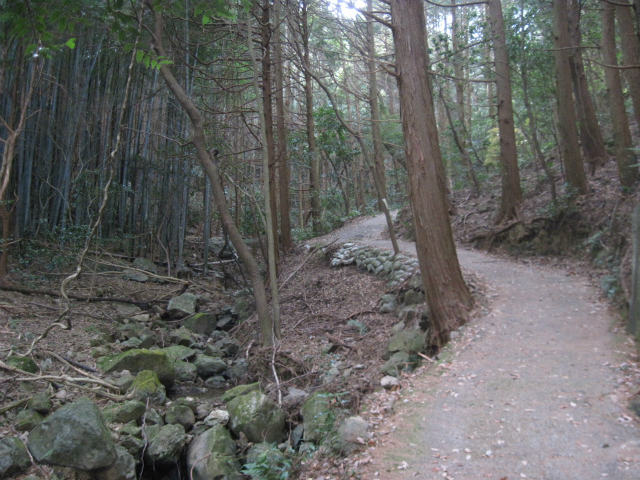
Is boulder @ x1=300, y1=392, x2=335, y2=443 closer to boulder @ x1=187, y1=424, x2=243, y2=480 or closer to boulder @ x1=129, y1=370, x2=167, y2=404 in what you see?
boulder @ x1=187, y1=424, x2=243, y2=480

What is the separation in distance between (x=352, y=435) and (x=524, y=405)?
1.37m

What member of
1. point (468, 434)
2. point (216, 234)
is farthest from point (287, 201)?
point (468, 434)

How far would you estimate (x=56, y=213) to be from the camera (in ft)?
30.1

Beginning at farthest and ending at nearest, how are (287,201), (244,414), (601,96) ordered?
(601,96) < (287,201) < (244,414)

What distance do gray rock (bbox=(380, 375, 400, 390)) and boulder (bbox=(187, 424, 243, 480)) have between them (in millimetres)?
1566

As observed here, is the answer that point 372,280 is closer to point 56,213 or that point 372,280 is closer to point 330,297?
point 330,297

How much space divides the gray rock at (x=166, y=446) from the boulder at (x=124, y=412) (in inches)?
14.6

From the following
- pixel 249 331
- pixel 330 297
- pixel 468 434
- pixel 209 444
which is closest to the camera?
pixel 468 434

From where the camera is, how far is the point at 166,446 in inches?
179

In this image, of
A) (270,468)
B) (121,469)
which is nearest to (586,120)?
(270,468)

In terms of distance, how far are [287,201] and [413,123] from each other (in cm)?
722

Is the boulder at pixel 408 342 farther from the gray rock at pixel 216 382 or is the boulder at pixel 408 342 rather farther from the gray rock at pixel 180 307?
the gray rock at pixel 180 307

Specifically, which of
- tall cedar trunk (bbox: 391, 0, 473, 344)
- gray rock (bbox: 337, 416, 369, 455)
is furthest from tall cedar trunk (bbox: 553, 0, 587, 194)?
gray rock (bbox: 337, 416, 369, 455)

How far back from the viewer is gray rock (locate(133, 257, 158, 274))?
1057cm
